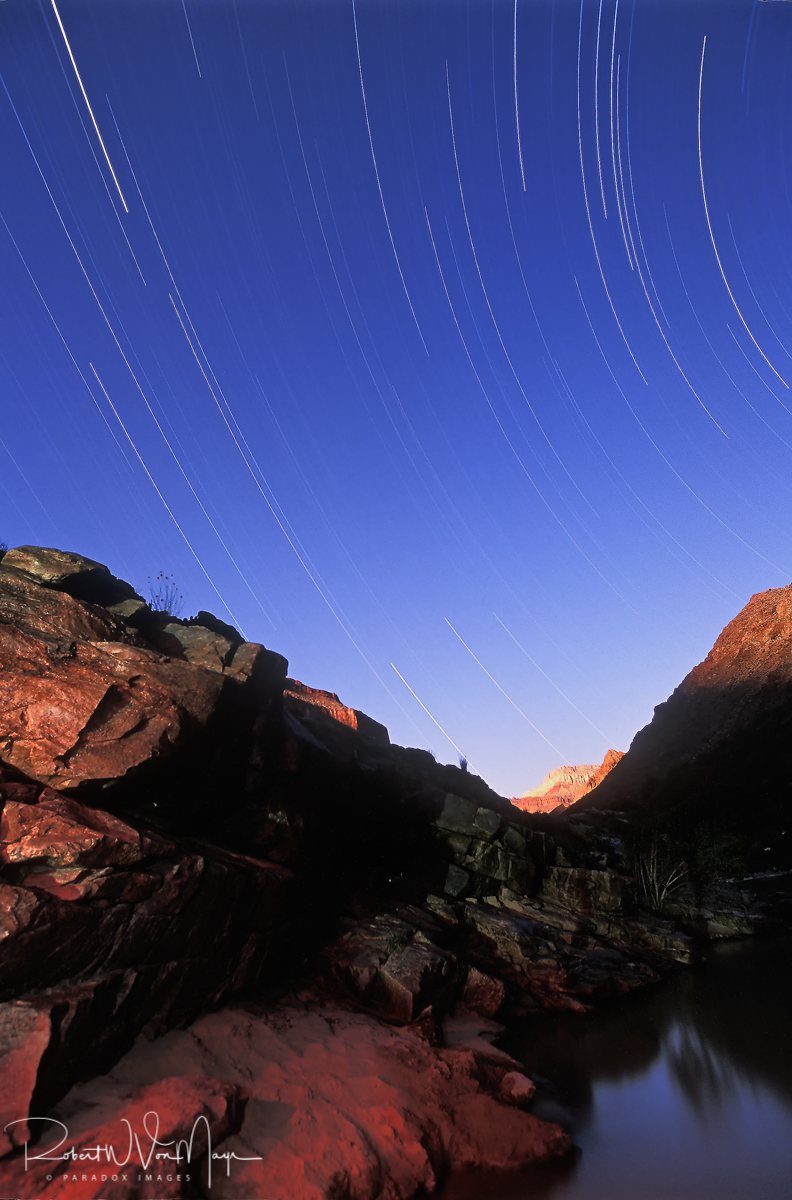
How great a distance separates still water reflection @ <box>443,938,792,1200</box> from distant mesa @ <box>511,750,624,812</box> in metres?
68.3

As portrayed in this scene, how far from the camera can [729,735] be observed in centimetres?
4828

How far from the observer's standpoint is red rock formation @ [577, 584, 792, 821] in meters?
45.9

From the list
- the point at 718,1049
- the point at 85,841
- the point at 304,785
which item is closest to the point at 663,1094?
the point at 718,1049

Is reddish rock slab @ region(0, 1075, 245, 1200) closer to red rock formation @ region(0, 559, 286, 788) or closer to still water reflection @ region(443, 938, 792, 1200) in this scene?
still water reflection @ region(443, 938, 792, 1200)

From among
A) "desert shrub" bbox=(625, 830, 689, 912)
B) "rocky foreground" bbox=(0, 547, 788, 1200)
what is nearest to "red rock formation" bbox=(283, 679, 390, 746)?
"rocky foreground" bbox=(0, 547, 788, 1200)

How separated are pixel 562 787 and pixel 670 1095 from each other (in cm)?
15878

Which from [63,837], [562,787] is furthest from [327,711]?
[562,787]

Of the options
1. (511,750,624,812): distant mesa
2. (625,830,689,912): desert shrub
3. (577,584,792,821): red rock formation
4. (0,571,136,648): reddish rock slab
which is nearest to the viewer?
(0,571,136,648): reddish rock slab

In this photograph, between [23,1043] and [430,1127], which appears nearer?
→ [23,1043]

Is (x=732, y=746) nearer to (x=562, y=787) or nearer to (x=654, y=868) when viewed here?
(x=654, y=868)

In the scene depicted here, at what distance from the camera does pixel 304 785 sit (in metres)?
19.3

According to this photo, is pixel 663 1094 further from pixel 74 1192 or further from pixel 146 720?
pixel 146 720

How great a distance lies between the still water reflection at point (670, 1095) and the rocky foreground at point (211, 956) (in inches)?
38.1

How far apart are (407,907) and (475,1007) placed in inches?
192
